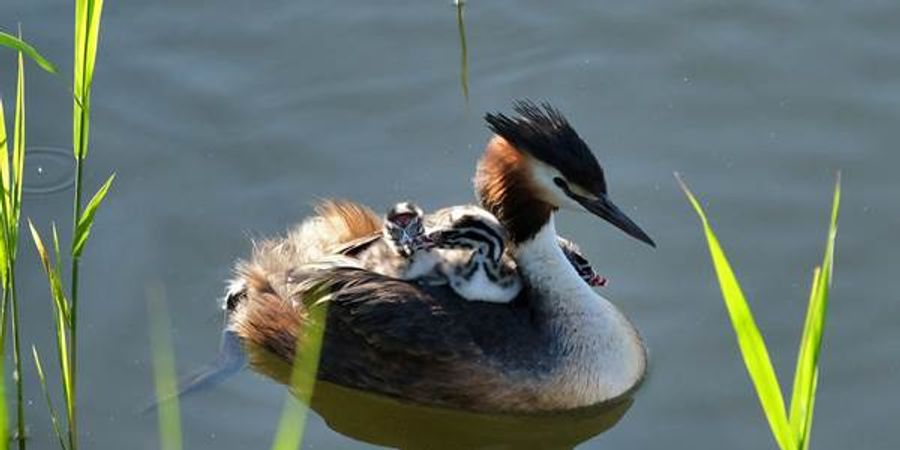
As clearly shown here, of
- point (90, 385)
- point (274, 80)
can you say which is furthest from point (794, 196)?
point (90, 385)

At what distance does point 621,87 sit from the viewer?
302 inches

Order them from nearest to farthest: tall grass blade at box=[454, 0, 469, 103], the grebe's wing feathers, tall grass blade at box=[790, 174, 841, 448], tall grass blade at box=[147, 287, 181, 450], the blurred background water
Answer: tall grass blade at box=[790, 174, 841, 448], tall grass blade at box=[147, 287, 181, 450], the blurred background water, the grebe's wing feathers, tall grass blade at box=[454, 0, 469, 103]

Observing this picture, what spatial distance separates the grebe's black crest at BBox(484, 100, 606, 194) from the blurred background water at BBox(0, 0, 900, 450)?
2.32 feet

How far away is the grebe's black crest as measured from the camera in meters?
6.16

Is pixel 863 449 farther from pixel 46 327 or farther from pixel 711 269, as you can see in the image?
pixel 46 327

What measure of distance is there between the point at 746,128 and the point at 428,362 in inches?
76.8

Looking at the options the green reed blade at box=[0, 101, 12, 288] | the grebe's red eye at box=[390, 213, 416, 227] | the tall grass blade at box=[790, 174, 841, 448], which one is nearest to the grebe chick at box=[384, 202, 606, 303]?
the grebe's red eye at box=[390, 213, 416, 227]

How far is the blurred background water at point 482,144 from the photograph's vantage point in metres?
6.32

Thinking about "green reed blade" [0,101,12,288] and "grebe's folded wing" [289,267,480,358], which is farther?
"grebe's folded wing" [289,267,480,358]

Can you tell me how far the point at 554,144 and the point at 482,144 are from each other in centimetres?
122

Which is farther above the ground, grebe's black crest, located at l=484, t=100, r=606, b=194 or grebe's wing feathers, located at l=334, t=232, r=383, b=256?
grebe's black crest, located at l=484, t=100, r=606, b=194

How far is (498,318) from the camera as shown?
20.8 feet

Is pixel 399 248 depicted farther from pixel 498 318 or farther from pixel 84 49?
pixel 84 49

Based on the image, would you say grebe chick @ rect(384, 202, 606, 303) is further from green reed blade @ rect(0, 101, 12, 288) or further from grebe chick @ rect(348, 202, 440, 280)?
green reed blade @ rect(0, 101, 12, 288)
